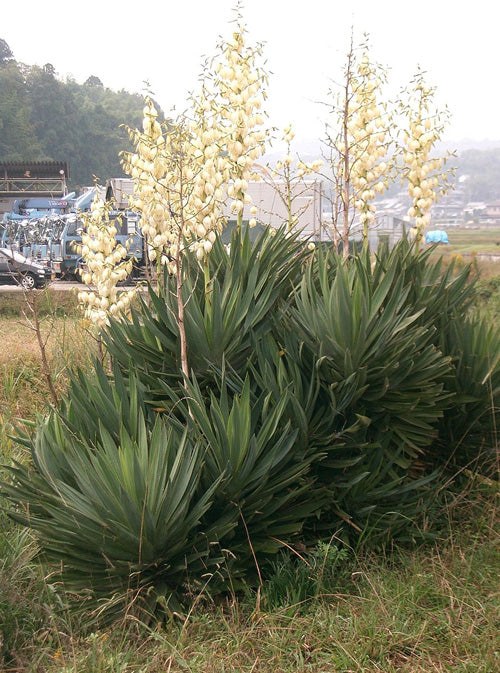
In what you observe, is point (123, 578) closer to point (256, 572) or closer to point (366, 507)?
point (256, 572)

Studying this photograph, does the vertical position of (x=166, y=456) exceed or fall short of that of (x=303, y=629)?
it exceeds it

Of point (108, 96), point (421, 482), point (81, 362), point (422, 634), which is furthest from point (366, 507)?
point (108, 96)

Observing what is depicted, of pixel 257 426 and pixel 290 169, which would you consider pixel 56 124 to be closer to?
pixel 290 169

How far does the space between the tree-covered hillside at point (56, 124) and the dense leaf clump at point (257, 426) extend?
80977 mm

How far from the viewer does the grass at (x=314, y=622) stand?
9.70ft

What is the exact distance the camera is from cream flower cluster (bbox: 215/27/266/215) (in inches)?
183

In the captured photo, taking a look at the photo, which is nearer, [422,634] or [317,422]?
[422,634]

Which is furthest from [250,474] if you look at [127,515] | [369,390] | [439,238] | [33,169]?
[33,169]

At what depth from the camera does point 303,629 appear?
126 inches

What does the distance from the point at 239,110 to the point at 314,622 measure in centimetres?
287

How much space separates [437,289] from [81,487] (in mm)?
2309

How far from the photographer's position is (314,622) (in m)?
3.21

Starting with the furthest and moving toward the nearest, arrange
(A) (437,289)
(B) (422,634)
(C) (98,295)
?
1. (C) (98,295)
2. (A) (437,289)
3. (B) (422,634)

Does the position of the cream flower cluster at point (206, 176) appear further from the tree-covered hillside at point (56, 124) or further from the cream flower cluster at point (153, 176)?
the tree-covered hillside at point (56, 124)
